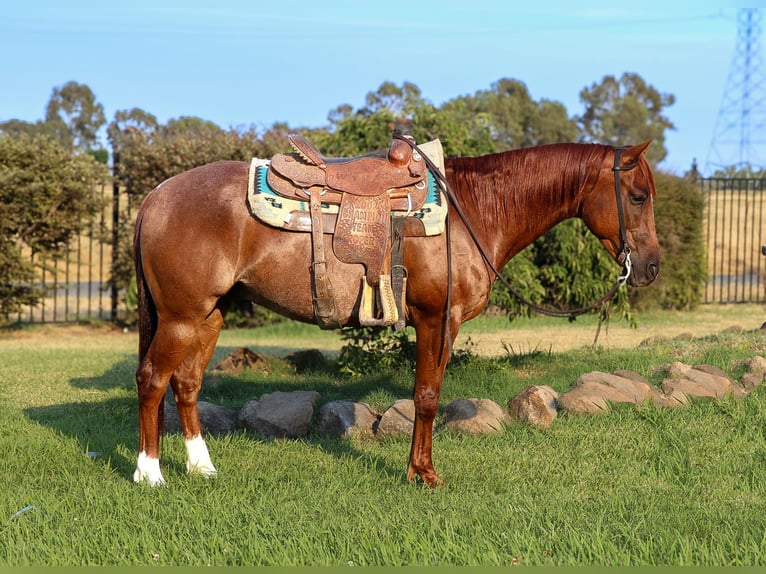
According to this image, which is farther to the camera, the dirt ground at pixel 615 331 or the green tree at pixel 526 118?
the green tree at pixel 526 118

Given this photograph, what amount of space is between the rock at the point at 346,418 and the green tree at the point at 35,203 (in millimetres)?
7638

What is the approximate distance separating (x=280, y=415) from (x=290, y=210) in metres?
2.01

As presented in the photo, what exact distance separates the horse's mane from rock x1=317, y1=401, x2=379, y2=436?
190 centimetres

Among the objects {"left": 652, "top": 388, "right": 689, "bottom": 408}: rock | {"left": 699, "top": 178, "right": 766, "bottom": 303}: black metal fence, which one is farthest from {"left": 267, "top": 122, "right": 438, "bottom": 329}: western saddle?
{"left": 699, "top": 178, "right": 766, "bottom": 303}: black metal fence

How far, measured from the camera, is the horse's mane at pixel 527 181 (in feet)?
16.3

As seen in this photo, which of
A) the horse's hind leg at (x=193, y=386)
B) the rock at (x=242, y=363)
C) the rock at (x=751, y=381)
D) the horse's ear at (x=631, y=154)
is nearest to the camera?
the horse's ear at (x=631, y=154)

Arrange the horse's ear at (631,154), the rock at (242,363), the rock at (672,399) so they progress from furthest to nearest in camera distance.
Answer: the rock at (242,363), the rock at (672,399), the horse's ear at (631,154)

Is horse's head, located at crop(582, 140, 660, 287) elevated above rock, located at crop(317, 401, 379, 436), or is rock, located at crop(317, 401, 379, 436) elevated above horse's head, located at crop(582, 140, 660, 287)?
horse's head, located at crop(582, 140, 660, 287)

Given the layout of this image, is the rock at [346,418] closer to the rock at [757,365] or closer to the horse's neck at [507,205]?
the horse's neck at [507,205]

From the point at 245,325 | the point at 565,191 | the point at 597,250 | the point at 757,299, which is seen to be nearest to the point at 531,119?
the point at 757,299

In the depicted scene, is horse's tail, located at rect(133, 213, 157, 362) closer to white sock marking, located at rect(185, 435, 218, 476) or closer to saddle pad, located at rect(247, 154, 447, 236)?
white sock marking, located at rect(185, 435, 218, 476)

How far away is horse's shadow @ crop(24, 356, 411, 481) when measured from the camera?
5.45m

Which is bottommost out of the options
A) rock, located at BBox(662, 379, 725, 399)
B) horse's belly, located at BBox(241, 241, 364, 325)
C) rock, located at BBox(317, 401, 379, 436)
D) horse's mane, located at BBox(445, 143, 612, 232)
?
rock, located at BBox(317, 401, 379, 436)

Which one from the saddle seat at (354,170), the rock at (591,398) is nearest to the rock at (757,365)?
the rock at (591,398)
